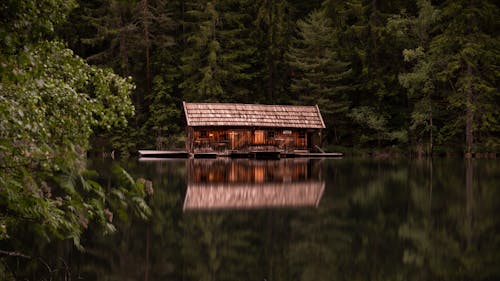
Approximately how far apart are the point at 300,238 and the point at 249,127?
32417 mm

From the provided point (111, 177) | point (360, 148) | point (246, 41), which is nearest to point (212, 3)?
point (246, 41)

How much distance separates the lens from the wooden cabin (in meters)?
42.5

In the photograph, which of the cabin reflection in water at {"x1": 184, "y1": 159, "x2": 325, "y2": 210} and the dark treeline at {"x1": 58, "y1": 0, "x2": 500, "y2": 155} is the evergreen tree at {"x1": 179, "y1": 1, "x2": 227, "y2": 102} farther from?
the cabin reflection in water at {"x1": 184, "y1": 159, "x2": 325, "y2": 210}

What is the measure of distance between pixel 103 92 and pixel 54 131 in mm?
902

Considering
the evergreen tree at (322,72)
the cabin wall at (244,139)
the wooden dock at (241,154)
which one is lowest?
the wooden dock at (241,154)

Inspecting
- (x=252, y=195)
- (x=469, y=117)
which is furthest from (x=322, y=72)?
(x=252, y=195)

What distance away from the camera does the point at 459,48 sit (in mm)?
44281

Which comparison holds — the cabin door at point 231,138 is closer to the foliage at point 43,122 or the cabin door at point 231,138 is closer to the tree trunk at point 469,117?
the tree trunk at point 469,117

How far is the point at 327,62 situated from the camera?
46938 mm

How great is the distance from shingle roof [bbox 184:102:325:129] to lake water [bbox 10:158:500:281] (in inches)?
895

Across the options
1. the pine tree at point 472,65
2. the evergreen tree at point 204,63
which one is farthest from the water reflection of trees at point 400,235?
the evergreen tree at point 204,63

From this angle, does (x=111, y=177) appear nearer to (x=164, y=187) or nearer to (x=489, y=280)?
(x=164, y=187)

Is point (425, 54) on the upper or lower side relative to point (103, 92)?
upper

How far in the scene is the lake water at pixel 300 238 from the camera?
8.61m
